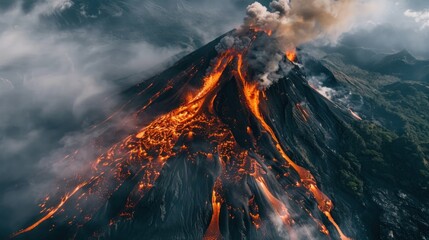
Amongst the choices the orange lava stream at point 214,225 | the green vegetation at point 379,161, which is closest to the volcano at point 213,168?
the orange lava stream at point 214,225

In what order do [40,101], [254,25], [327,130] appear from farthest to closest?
[40,101]
[254,25]
[327,130]

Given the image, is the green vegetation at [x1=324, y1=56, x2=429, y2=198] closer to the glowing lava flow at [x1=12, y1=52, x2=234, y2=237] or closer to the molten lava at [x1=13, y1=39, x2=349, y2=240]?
the molten lava at [x1=13, y1=39, x2=349, y2=240]

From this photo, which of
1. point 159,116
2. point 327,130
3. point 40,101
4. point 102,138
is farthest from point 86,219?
point 40,101

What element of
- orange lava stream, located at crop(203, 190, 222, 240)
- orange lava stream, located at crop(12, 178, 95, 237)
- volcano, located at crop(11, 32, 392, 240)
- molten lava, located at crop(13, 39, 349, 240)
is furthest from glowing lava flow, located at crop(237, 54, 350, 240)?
orange lava stream, located at crop(12, 178, 95, 237)

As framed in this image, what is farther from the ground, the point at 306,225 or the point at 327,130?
the point at 327,130

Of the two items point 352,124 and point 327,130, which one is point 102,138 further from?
point 352,124

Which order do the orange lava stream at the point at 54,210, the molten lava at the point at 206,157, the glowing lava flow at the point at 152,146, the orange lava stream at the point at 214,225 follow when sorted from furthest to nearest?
the glowing lava flow at the point at 152,146
the molten lava at the point at 206,157
the orange lava stream at the point at 54,210
the orange lava stream at the point at 214,225

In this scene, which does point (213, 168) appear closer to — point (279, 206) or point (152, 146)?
point (152, 146)

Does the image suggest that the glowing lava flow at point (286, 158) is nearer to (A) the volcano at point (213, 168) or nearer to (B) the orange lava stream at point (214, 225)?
(A) the volcano at point (213, 168)
